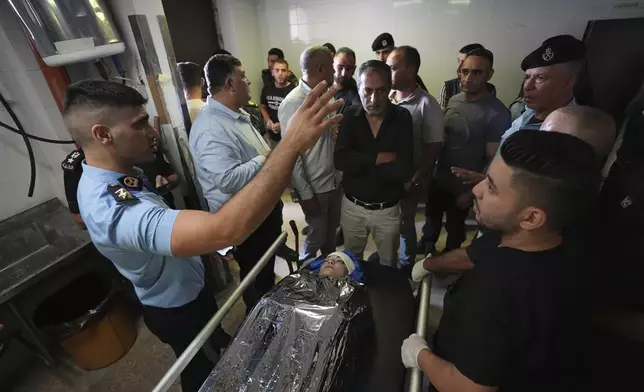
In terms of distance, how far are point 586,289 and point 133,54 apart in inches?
114

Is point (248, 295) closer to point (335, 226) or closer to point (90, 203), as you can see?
point (335, 226)

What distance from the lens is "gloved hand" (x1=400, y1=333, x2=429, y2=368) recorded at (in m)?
1.05

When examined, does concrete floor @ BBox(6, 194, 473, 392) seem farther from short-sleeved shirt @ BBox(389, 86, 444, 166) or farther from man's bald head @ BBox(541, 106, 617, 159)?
man's bald head @ BBox(541, 106, 617, 159)

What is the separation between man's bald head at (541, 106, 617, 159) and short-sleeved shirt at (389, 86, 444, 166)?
0.95m

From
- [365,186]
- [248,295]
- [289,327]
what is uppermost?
[365,186]

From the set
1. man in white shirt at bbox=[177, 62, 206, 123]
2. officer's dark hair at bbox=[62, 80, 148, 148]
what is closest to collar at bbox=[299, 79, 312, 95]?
man in white shirt at bbox=[177, 62, 206, 123]

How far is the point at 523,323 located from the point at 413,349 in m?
0.43

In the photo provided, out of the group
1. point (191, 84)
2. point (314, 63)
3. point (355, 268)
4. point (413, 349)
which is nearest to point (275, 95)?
point (191, 84)

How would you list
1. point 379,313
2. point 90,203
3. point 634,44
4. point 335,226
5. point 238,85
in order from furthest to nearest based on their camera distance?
point 634,44 → point 335,226 → point 238,85 → point 379,313 → point 90,203

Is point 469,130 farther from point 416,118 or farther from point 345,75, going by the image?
point 345,75

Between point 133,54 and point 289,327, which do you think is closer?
point 289,327

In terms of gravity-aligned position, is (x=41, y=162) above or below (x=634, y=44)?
below

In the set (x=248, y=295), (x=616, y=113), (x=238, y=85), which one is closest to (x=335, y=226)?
(x=248, y=295)

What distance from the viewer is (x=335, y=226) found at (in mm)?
2639
